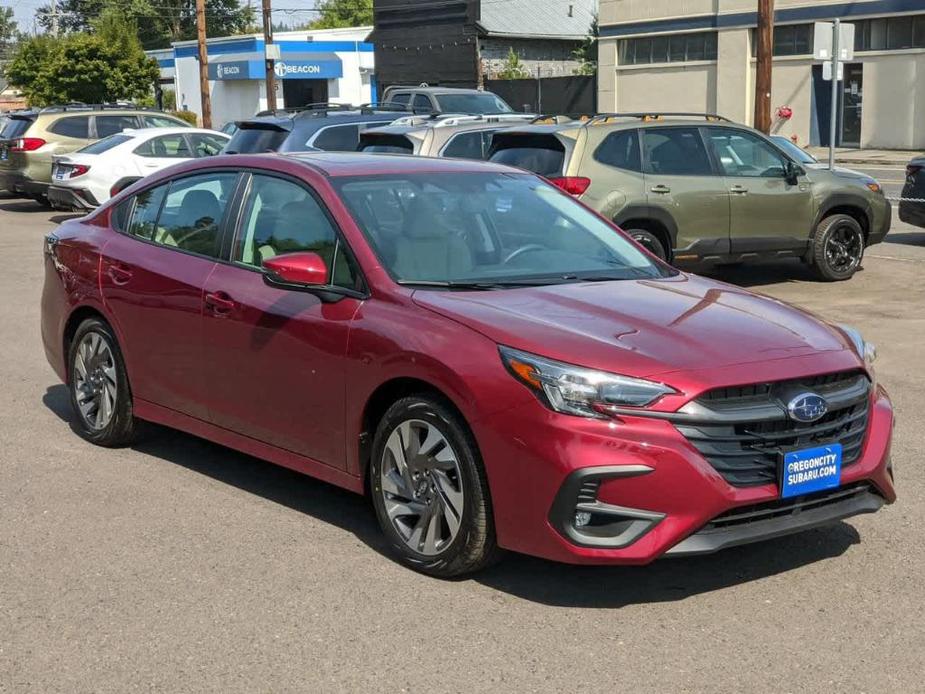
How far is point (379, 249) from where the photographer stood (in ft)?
18.5

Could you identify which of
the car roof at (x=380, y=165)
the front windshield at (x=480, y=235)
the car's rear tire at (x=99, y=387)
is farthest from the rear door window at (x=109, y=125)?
the front windshield at (x=480, y=235)

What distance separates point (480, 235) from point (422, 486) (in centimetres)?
132

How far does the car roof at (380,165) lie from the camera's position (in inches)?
240

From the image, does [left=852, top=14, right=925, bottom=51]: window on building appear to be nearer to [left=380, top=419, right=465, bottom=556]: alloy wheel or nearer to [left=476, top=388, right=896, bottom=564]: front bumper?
[left=380, top=419, right=465, bottom=556]: alloy wheel

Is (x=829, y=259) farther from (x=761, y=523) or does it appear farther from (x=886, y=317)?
(x=761, y=523)

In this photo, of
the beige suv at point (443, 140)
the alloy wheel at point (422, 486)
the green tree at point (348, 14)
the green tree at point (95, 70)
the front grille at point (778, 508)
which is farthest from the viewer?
the green tree at point (348, 14)

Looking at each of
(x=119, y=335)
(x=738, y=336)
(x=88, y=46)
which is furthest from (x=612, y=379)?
(x=88, y=46)

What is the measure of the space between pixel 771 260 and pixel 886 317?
199 cm

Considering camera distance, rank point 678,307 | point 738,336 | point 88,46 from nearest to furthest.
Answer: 1. point 738,336
2. point 678,307
3. point 88,46

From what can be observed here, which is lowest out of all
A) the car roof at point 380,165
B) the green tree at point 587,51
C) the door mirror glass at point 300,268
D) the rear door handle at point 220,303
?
the rear door handle at point 220,303

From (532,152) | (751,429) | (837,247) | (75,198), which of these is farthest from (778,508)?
(75,198)

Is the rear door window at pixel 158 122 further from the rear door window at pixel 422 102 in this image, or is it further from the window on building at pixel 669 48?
the window on building at pixel 669 48

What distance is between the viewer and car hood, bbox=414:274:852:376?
4766 millimetres

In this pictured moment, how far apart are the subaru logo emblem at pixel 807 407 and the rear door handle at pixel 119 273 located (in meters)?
3.53
